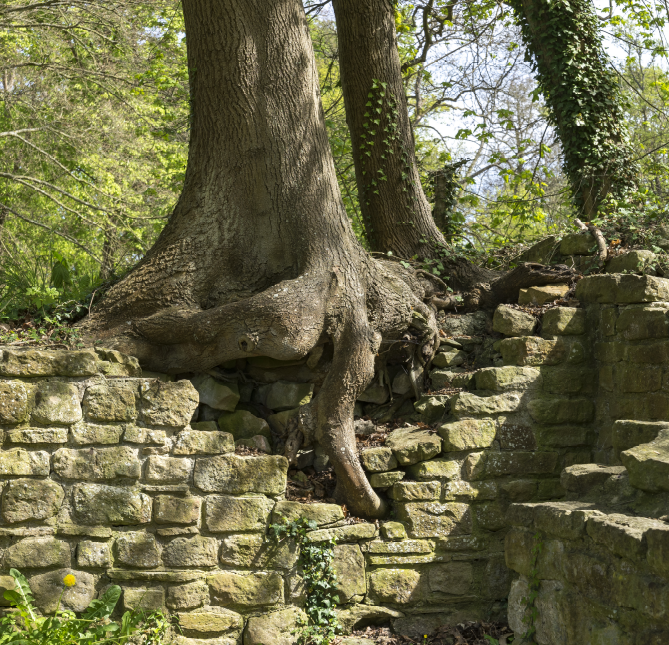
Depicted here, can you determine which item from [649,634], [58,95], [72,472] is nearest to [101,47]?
[58,95]

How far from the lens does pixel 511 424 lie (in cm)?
479

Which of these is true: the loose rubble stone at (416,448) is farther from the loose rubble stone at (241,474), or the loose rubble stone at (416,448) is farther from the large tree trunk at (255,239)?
the loose rubble stone at (241,474)

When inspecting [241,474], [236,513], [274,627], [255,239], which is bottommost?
[274,627]

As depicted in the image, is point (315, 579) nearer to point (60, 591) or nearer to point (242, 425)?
point (242, 425)

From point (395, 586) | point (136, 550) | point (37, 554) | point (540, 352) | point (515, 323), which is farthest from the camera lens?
point (515, 323)

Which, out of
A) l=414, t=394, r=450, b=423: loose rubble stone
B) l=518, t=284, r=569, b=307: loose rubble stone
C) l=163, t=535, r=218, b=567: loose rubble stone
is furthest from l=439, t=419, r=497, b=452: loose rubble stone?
l=163, t=535, r=218, b=567: loose rubble stone

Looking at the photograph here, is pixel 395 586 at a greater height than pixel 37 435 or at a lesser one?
lesser

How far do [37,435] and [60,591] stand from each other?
0.97 metres

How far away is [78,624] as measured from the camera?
3852 millimetres

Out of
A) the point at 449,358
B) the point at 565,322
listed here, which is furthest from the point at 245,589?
the point at 565,322

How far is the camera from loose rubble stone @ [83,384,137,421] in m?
4.14

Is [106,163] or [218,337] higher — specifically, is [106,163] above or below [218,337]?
above

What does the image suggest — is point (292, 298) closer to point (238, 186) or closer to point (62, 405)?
point (238, 186)

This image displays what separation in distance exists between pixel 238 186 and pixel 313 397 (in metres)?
1.75
